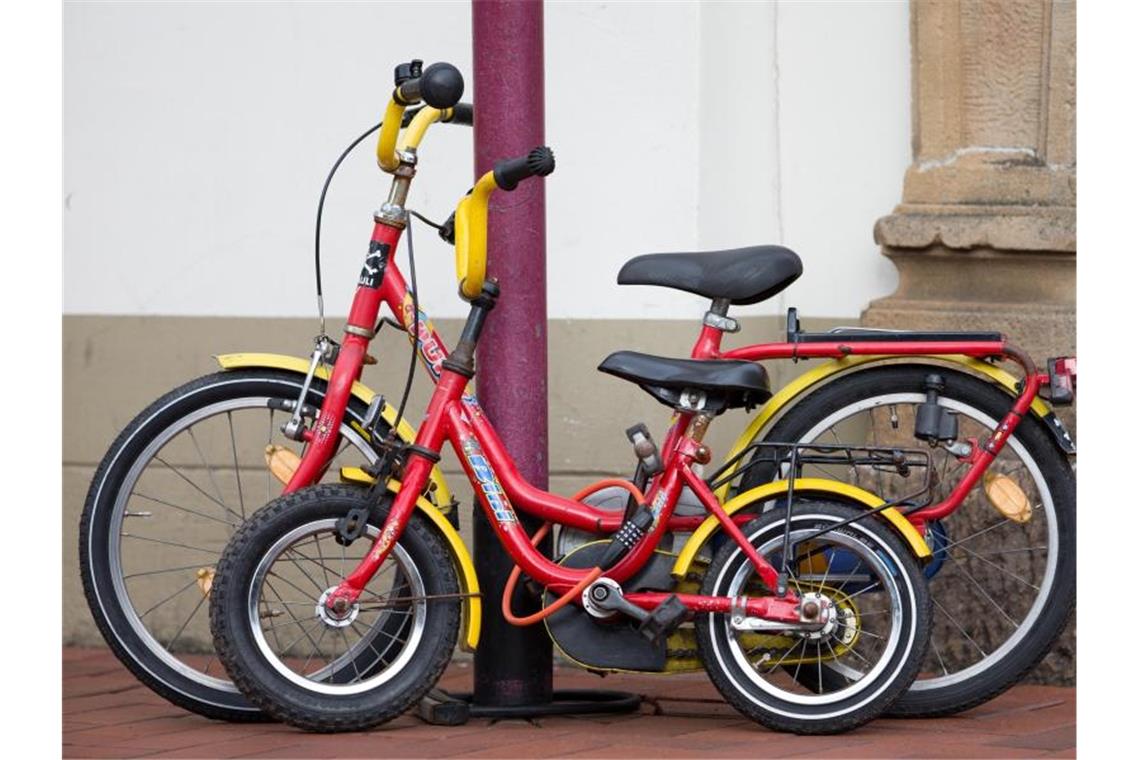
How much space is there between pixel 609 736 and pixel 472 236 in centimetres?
121

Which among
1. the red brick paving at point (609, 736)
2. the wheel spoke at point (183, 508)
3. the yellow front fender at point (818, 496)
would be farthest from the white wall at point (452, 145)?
the red brick paving at point (609, 736)

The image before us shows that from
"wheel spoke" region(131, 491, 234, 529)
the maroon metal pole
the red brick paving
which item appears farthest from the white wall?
the red brick paving

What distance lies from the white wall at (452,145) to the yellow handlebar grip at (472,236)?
3.56ft

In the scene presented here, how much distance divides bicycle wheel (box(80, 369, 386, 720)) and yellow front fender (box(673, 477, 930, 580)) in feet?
2.72

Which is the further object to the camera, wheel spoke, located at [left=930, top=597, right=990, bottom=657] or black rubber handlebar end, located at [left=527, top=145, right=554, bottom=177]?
wheel spoke, located at [left=930, top=597, right=990, bottom=657]

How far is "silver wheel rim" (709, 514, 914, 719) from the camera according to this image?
4.23 m

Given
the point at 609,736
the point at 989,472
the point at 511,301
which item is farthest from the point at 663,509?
the point at 989,472

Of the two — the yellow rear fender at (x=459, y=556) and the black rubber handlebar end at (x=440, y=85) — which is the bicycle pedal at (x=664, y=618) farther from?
the black rubber handlebar end at (x=440, y=85)

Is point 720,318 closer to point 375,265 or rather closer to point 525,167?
point 525,167

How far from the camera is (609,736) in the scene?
14.2 feet

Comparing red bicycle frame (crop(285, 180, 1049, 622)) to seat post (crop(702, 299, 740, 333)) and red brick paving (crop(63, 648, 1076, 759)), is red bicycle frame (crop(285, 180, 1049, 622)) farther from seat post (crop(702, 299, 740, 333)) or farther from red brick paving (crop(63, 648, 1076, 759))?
red brick paving (crop(63, 648, 1076, 759))

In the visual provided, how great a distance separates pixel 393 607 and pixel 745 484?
92cm
